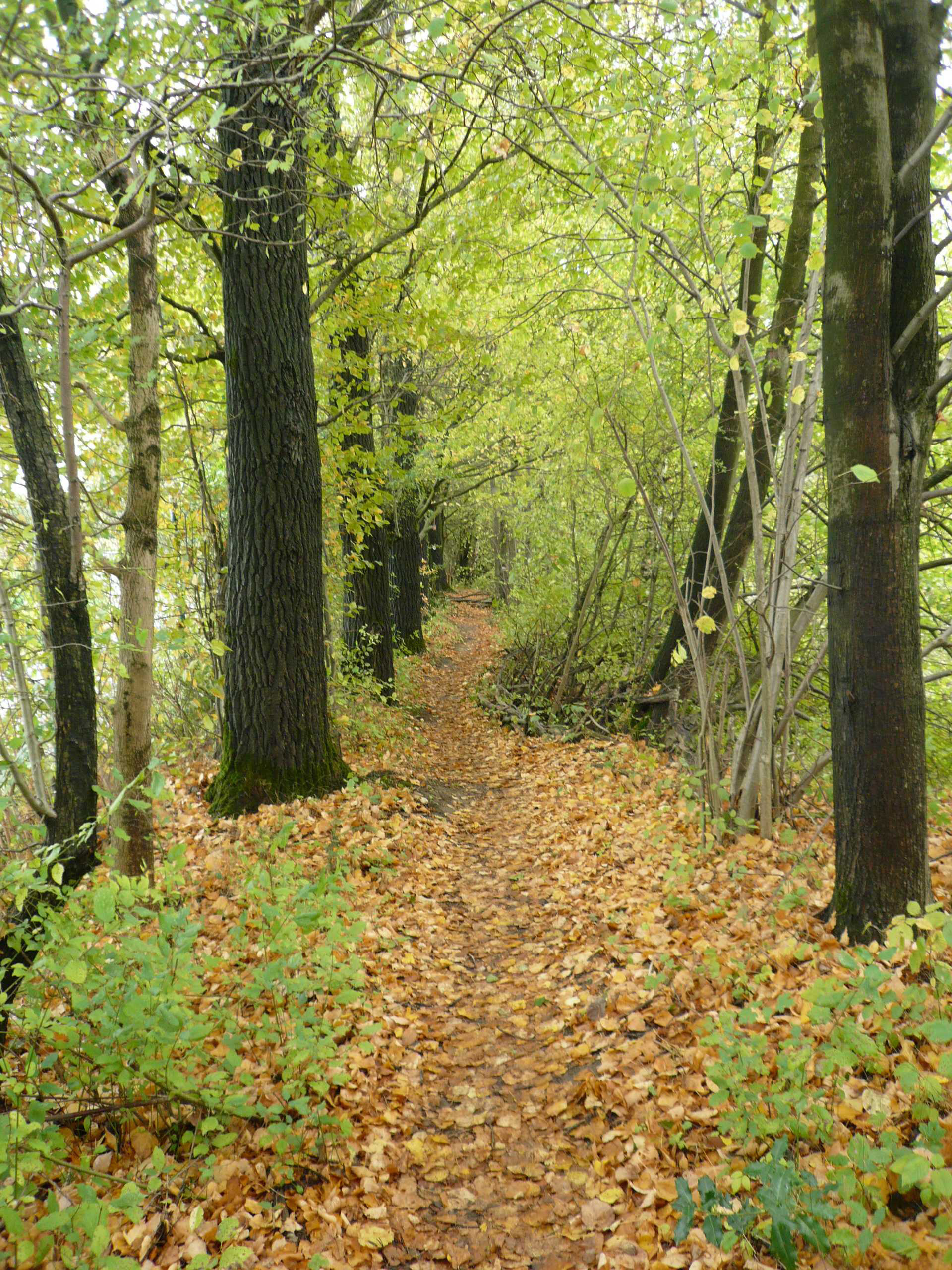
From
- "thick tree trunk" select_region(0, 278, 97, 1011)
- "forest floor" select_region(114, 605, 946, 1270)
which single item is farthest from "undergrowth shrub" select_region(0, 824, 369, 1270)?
"thick tree trunk" select_region(0, 278, 97, 1011)

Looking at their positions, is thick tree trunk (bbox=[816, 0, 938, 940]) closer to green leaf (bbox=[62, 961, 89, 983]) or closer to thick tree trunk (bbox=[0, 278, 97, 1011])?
green leaf (bbox=[62, 961, 89, 983])

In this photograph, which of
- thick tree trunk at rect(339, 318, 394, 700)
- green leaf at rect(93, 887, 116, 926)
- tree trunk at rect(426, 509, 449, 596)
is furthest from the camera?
tree trunk at rect(426, 509, 449, 596)

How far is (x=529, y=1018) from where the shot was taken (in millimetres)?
4121

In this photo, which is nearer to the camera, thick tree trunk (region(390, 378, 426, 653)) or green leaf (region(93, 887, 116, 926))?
green leaf (region(93, 887, 116, 926))

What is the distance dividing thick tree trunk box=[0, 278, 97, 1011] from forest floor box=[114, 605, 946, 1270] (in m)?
1.42

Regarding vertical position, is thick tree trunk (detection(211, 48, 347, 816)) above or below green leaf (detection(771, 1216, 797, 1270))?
above

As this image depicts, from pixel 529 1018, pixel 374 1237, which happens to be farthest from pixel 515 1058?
pixel 374 1237

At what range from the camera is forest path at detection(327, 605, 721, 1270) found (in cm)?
275

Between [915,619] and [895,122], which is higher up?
[895,122]

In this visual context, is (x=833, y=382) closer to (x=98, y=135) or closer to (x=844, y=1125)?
(x=844, y=1125)

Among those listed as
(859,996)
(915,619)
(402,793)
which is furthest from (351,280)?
(859,996)

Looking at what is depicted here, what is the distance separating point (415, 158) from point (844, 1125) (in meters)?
4.28

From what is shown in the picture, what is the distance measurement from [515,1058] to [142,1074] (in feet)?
6.16

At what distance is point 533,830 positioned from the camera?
6934 millimetres
